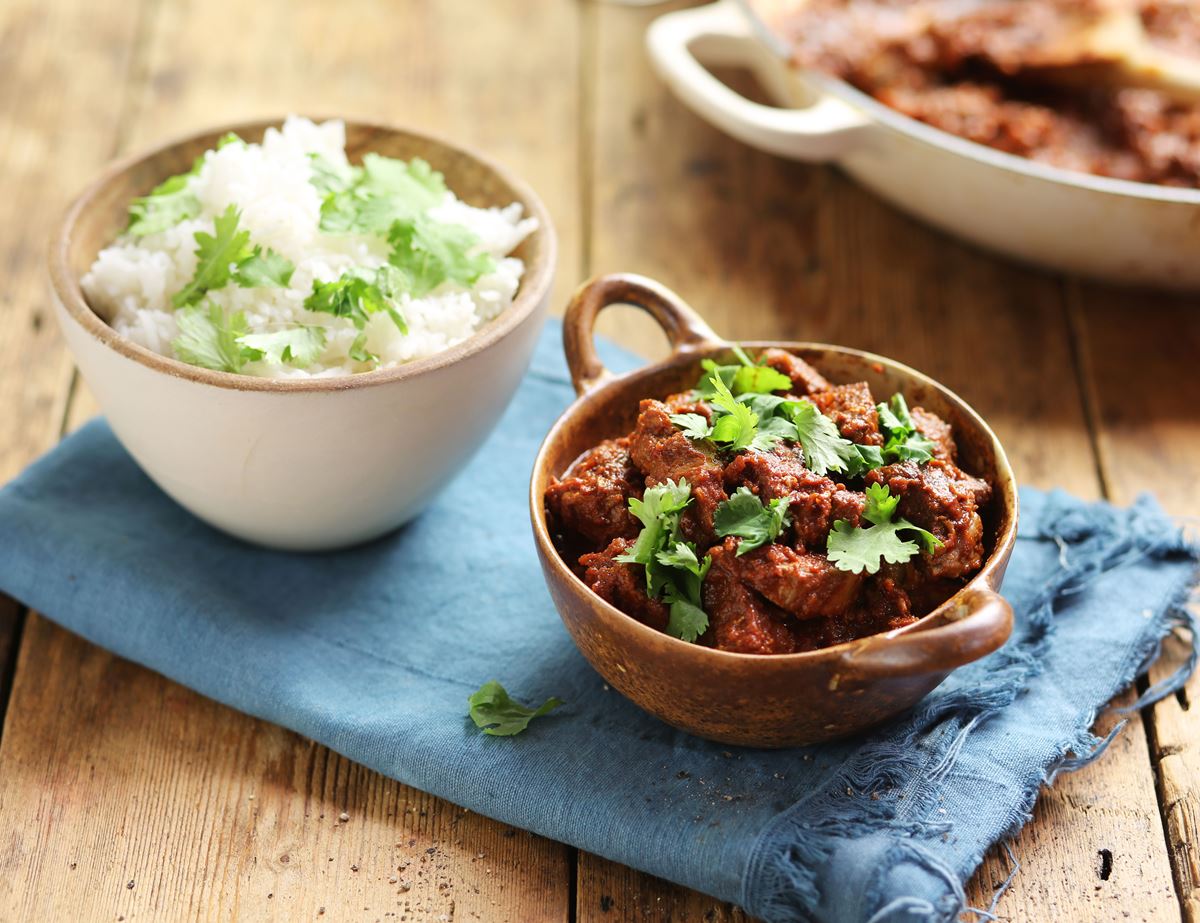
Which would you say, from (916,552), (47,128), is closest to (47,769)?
(916,552)

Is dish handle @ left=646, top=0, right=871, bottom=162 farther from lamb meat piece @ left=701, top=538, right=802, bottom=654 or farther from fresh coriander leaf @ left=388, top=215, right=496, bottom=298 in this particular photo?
lamb meat piece @ left=701, top=538, right=802, bottom=654

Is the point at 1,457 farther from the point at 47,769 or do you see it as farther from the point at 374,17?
the point at 374,17

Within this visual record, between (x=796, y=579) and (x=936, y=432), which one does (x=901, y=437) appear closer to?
(x=936, y=432)

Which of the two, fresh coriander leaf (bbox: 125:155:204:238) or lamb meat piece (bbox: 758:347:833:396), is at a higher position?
lamb meat piece (bbox: 758:347:833:396)

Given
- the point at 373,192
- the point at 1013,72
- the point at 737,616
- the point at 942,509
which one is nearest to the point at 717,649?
the point at 737,616

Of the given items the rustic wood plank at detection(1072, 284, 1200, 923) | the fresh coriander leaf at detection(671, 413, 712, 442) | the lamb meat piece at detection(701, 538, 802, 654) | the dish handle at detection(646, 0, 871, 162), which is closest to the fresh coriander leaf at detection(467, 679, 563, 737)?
the lamb meat piece at detection(701, 538, 802, 654)

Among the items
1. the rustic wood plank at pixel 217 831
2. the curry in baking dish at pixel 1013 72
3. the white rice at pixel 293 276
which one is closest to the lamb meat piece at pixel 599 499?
the white rice at pixel 293 276

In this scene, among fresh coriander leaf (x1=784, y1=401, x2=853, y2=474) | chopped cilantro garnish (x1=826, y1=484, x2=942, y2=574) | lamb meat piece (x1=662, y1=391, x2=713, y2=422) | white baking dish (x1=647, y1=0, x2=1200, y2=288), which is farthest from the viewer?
white baking dish (x1=647, y1=0, x2=1200, y2=288)

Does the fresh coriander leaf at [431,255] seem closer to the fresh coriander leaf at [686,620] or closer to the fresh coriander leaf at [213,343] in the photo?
the fresh coriander leaf at [213,343]
